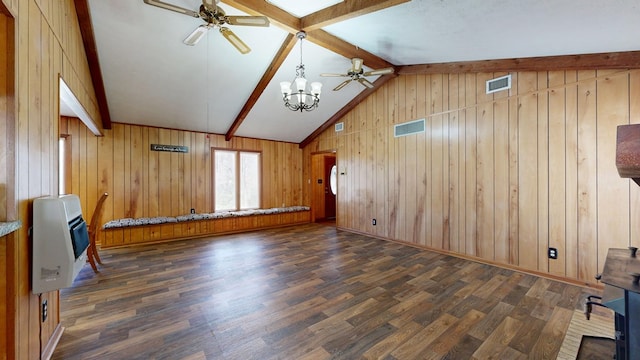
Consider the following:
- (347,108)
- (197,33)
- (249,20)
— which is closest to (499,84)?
(347,108)

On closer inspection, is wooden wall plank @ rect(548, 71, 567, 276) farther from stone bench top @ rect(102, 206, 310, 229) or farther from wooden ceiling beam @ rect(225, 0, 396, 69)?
stone bench top @ rect(102, 206, 310, 229)

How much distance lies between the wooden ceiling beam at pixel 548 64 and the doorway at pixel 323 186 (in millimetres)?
4095

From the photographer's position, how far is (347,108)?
19.0 feet

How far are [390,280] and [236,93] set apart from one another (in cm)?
405

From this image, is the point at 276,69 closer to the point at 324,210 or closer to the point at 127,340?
the point at 127,340

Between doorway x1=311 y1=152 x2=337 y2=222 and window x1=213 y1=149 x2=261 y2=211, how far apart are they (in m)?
1.68

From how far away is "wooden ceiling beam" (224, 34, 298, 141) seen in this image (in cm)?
351

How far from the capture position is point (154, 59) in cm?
353

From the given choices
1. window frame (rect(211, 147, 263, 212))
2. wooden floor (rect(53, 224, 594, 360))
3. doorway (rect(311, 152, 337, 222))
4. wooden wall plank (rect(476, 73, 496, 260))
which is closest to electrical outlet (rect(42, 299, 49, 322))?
wooden floor (rect(53, 224, 594, 360))

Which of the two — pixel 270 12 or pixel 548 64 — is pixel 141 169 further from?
pixel 548 64

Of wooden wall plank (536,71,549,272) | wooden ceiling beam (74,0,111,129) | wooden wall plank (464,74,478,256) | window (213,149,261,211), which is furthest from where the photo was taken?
window (213,149,261,211)

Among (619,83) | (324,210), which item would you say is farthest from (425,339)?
(324,210)

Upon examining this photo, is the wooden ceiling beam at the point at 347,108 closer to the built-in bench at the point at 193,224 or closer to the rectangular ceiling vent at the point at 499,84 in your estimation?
the rectangular ceiling vent at the point at 499,84

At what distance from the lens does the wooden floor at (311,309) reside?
6.03ft
